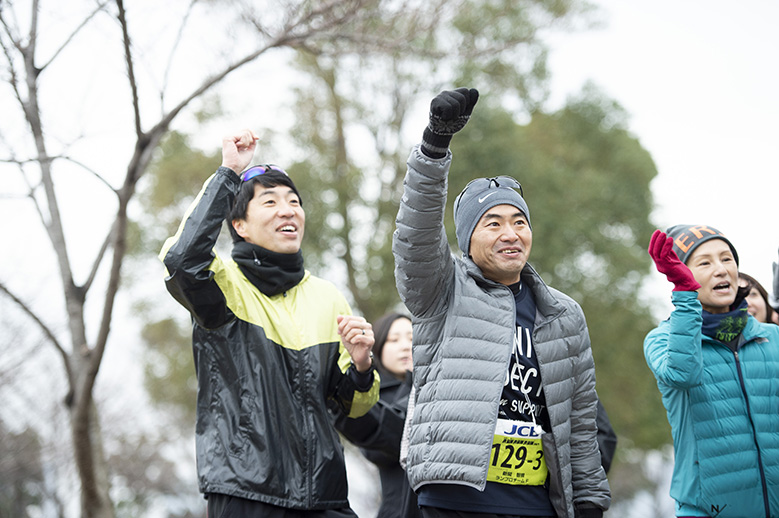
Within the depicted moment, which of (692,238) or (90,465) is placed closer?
(692,238)

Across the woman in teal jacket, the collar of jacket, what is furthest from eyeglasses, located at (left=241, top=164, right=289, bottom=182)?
the woman in teal jacket

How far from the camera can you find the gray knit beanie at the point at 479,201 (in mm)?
2961

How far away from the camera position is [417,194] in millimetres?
2652

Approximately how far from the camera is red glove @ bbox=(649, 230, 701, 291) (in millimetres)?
3039

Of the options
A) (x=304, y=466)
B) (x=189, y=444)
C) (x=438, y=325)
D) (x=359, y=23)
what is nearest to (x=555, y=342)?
(x=438, y=325)

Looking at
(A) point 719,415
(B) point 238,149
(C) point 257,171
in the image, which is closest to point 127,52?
(C) point 257,171

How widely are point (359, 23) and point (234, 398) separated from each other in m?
3.62

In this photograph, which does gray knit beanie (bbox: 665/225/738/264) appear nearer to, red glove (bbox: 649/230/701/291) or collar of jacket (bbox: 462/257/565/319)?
red glove (bbox: 649/230/701/291)

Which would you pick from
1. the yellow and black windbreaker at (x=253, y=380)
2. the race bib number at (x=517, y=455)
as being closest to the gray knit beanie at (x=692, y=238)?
the race bib number at (x=517, y=455)

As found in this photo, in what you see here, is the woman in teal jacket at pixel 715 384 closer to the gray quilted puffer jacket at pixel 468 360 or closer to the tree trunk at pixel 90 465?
the gray quilted puffer jacket at pixel 468 360

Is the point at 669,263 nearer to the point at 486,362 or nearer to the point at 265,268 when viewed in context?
the point at 486,362

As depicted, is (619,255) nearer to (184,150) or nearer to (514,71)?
(514,71)

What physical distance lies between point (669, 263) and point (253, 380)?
1772 mm

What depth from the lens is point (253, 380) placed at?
3.14m
